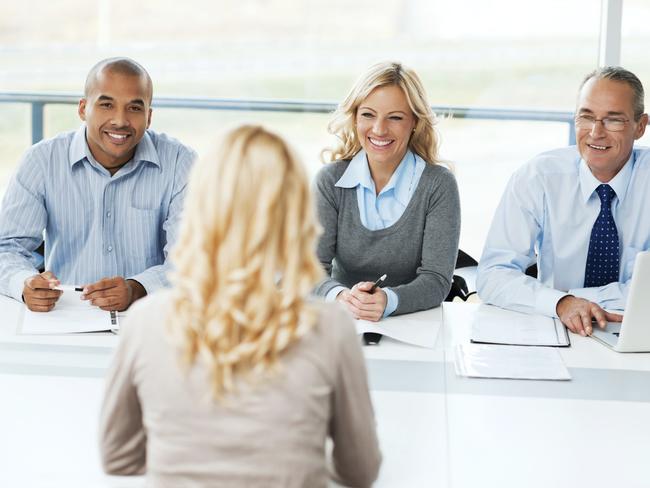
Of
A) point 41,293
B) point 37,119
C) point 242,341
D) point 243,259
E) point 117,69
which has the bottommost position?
point 41,293

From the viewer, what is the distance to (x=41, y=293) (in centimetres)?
215

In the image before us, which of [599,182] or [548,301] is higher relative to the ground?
[599,182]

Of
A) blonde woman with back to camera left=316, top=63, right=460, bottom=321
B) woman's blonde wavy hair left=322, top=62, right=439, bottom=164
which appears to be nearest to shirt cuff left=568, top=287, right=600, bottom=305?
blonde woman with back to camera left=316, top=63, right=460, bottom=321

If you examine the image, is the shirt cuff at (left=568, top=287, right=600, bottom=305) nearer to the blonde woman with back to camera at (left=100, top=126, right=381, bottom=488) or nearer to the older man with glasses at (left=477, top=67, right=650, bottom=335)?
the older man with glasses at (left=477, top=67, right=650, bottom=335)

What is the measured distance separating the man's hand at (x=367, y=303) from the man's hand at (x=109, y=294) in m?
0.53

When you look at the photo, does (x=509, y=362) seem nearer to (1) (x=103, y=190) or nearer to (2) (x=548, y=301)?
(2) (x=548, y=301)

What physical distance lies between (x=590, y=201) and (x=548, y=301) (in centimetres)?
41

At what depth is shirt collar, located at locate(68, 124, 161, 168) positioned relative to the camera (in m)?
2.56

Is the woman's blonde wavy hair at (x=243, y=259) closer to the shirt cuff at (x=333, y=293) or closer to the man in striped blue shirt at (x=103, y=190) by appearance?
the shirt cuff at (x=333, y=293)

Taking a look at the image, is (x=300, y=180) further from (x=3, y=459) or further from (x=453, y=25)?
(x=453, y=25)

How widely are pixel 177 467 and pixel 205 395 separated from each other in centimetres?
10

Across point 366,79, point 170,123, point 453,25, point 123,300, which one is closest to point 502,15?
point 453,25

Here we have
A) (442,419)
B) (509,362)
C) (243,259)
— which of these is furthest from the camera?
Answer: (509,362)

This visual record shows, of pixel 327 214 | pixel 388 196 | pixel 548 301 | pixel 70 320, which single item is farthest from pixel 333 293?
pixel 70 320
